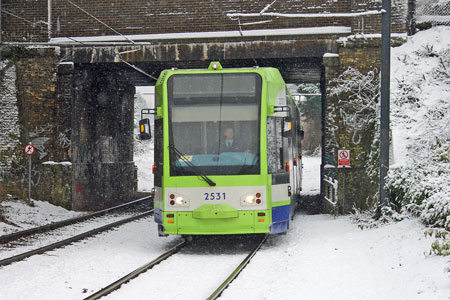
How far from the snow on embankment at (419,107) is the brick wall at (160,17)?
97 cm

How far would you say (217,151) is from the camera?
36.6 ft

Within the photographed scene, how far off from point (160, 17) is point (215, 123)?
8.80m

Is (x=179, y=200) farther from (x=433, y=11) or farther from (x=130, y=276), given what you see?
(x=433, y=11)

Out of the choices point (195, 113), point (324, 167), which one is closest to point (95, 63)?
point (324, 167)

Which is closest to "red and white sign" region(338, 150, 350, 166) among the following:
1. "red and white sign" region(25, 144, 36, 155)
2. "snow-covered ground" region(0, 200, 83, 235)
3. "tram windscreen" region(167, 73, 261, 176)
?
"tram windscreen" region(167, 73, 261, 176)

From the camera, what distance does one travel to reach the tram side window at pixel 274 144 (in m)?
11.3

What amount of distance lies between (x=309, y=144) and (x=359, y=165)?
1692 inches

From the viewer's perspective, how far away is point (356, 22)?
1770 centimetres

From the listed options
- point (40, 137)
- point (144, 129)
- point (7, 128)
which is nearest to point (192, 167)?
point (144, 129)

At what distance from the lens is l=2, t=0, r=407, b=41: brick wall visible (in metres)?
18.1

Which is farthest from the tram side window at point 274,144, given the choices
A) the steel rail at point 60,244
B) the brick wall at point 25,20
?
the brick wall at point 25,20

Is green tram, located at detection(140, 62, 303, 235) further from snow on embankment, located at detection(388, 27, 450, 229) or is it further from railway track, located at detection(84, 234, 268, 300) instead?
snow on embankment, located at detection(388, 27, 450, 229)

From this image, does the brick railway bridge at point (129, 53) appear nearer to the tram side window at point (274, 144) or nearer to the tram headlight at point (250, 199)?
the tram side window at point (274, 144)

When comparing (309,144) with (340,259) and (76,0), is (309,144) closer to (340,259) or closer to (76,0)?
(76,0)
